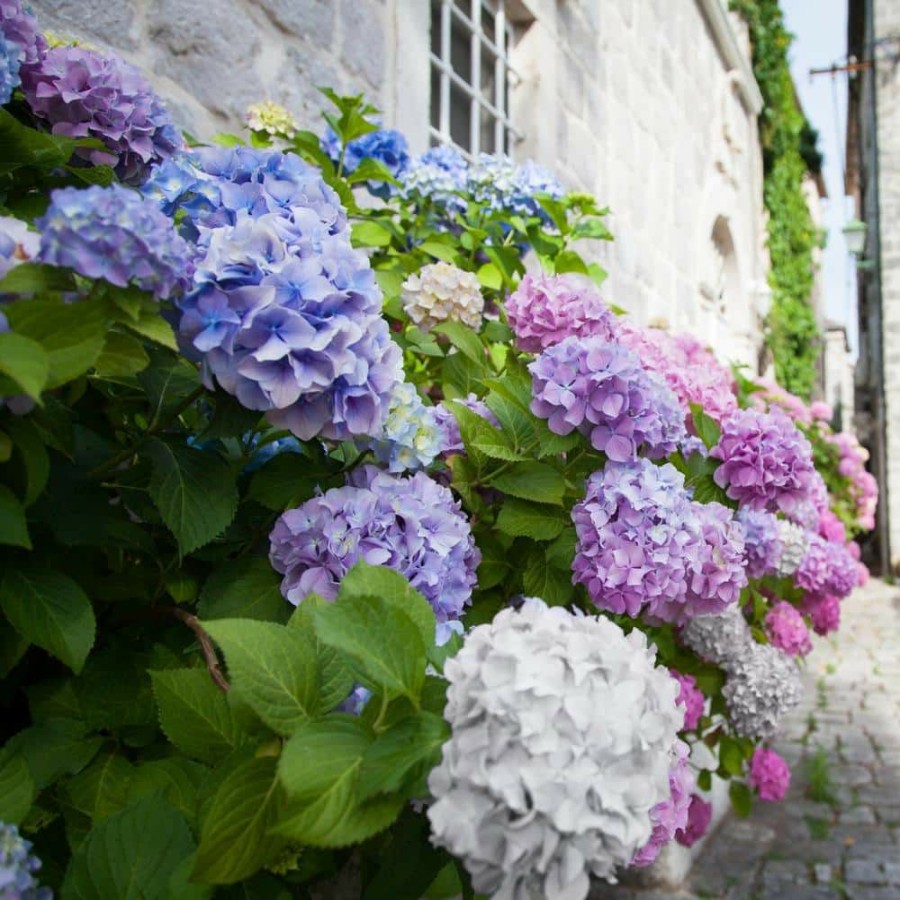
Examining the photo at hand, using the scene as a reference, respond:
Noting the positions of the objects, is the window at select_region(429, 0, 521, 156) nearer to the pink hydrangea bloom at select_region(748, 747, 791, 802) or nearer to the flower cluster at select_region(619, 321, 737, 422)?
the flower cluster at select_region(619, 321, 737, 422)

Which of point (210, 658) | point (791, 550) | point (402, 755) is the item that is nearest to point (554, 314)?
point (210, 658)

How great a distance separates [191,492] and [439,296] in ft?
2.75

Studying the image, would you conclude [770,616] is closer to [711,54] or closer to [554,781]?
[554,781]

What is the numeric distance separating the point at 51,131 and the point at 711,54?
6.67 m

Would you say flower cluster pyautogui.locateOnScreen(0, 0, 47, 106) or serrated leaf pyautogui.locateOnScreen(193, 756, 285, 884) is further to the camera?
flower cluster pyautogui.locateOnScreen(0, 0, 47, 106)

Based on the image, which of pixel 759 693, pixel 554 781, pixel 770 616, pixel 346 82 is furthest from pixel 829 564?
pixel 554 781

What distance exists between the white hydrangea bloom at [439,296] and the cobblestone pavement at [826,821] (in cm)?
224

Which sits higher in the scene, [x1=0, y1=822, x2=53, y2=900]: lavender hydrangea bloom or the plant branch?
the plant branch

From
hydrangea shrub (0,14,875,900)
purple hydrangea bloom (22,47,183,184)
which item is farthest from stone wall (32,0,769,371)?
hydrangea shrub (0,14,875,900)

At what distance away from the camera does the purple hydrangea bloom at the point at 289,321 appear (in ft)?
2.74

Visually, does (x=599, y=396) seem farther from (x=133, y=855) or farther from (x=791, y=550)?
(x=791, y=550)

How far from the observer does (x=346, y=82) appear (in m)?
2.43

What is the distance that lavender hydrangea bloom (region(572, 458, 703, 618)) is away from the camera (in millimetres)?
1162

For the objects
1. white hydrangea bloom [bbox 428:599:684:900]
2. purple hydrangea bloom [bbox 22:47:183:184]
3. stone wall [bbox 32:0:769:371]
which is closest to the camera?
white hydrangea bloom [bbox 428:599:684:900]
